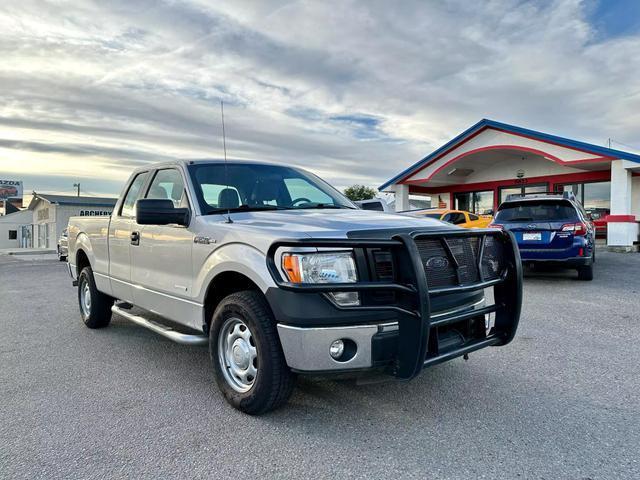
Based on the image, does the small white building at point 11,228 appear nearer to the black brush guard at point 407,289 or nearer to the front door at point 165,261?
the front door at point 165,261

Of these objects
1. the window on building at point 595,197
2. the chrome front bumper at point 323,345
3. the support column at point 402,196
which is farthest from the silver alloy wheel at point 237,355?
the support column at point 402,196

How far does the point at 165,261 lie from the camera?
A: 4.38 m

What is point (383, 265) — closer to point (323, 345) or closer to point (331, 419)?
point (323, 345)

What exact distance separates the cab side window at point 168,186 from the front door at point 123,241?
0.26 metres

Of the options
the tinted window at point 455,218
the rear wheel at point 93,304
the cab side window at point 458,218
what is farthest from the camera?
the cab side window at point 458,218

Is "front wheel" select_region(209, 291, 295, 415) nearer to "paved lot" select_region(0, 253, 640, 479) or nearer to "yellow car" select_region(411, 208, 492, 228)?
"paved lot" select_region(0, 253, 640, 479)

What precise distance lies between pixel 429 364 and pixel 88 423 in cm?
228

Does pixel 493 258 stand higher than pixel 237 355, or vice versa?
pixel 493 258

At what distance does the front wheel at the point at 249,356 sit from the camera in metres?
3.20

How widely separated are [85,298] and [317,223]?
4.29 meters

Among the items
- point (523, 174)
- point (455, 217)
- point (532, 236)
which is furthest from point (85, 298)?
point (523, 174)

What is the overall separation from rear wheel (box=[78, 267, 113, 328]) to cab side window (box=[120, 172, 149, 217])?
114 centimetres

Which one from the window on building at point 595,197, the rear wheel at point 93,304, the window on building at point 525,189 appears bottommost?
the rear wheel at point 93,304

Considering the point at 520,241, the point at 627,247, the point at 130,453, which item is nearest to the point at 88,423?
the point at 130,453
